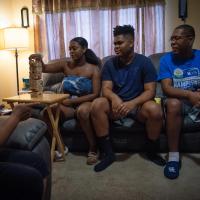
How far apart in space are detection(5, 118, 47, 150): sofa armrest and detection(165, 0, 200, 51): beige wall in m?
2.50

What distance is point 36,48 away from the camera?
12.9 feet

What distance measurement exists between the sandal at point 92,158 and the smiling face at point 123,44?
34.7 inches

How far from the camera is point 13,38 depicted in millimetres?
3533

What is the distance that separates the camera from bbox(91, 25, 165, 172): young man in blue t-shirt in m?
2.28

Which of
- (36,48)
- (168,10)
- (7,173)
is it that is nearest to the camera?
(7,173)

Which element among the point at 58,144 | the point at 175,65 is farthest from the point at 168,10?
the point at 58,144

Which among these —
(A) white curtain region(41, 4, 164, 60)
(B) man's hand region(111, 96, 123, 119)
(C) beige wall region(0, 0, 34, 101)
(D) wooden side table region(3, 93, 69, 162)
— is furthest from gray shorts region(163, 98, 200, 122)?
(C) beige wall region(0, 0, 34, 101)

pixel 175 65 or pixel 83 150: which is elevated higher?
pixel 175 65

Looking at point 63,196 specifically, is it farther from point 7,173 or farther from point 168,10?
point 168,10

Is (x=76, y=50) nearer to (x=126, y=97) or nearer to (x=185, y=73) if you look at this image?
(x=126, y=97)

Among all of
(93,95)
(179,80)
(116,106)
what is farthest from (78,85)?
(179,80)

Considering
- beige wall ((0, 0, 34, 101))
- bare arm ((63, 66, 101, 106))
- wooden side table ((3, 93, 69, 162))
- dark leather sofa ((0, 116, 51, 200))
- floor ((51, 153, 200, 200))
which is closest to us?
dark leather sofa ((0, 116, 51, 200))

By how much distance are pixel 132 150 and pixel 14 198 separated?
1590 mm

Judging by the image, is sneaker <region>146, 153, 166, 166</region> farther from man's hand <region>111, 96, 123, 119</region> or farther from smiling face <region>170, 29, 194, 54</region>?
smiling face <region>170, 29, 194, 54</region>
